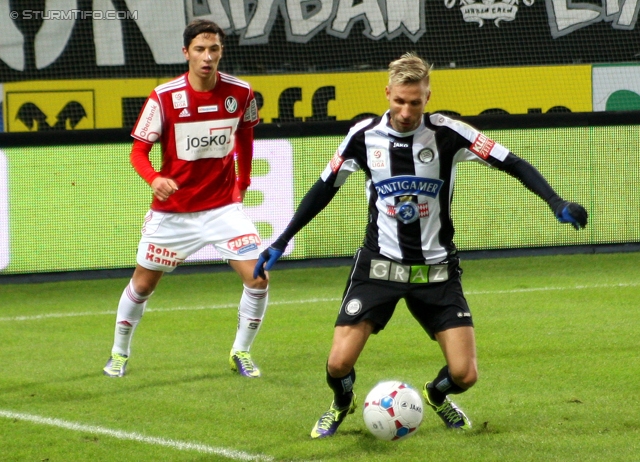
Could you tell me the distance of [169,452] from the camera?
4.79m

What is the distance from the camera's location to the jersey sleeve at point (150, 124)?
6188 mm

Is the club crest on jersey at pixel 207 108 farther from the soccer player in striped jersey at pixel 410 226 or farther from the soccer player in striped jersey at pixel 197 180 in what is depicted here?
the soccer player in striped jersey at pixel 410 226

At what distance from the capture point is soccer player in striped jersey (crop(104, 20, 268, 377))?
6266 mm

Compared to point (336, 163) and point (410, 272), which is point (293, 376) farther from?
point (336, 163)

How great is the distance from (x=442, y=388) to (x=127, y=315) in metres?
2.42

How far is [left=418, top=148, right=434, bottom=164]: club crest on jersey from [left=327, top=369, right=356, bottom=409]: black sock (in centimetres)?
105

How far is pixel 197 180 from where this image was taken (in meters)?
6.35

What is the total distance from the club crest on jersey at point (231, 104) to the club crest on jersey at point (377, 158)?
184cm

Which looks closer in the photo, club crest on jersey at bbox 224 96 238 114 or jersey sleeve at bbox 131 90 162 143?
jersey sleeve at bbox 131 90 162 143

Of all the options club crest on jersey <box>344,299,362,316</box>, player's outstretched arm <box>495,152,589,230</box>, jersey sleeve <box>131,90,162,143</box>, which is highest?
jersey sleeve <box>131,90,162,143</box>

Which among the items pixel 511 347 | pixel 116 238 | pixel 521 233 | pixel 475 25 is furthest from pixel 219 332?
pixel 475 25

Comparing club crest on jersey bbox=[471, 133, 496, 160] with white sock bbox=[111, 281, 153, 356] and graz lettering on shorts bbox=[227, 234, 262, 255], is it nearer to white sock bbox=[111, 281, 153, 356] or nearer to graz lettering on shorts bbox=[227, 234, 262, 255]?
graz lettering on shorts bbox=[227, 234, 262, 255]

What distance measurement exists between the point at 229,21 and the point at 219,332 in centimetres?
701

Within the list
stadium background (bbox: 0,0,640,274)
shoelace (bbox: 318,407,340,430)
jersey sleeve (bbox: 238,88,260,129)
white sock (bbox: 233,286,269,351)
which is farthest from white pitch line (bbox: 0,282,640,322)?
shoelace (bbox: 318,407,340,430)
